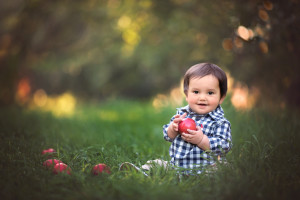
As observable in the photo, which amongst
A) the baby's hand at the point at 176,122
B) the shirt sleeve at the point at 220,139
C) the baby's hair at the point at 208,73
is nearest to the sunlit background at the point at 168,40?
the baby's hair at the point at 208,73

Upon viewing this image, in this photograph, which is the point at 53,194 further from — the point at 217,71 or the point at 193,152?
the point at 217,71

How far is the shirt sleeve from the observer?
7.33ft

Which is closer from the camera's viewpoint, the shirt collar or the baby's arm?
the baby's arm

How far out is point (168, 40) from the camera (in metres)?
7.13

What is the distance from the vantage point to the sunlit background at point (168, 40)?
12.0 feet

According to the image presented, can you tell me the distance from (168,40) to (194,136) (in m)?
5.25

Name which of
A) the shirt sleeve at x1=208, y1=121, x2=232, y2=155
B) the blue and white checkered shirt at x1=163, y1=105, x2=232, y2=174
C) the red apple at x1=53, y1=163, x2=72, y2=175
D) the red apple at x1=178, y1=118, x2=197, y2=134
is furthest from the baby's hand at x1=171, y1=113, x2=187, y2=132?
the red apple at x1=53, y1=163, x2=72, y2=175

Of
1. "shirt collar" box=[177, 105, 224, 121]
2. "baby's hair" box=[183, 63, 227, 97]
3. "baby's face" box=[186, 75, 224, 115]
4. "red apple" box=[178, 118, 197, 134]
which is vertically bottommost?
"red apple" box=[178, 118, 197, 134]

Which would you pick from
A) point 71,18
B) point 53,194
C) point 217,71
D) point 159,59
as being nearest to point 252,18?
point 217,71

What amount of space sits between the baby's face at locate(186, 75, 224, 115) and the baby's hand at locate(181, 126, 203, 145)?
0.67ft

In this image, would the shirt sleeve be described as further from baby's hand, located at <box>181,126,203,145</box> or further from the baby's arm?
baby's hand, located at <box>181,126,203,145</box>

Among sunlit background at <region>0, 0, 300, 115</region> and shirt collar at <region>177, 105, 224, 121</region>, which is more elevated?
sunlit background at <region>0, 0, 300, 115</region>

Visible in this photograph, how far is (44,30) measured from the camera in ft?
29.2

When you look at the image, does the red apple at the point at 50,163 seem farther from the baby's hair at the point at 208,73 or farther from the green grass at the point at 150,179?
the baby's hair at the point at 208,73
